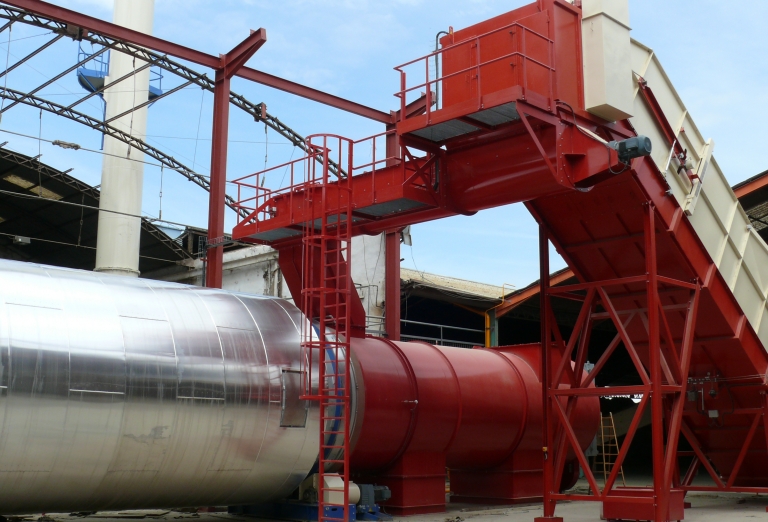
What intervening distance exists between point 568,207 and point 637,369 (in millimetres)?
3546

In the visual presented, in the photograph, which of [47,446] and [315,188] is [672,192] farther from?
[47,446]

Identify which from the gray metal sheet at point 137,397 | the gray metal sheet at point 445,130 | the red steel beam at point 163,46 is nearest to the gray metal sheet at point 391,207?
the gray metal sheet at point 445,130

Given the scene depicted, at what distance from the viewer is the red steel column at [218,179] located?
84.1 feet

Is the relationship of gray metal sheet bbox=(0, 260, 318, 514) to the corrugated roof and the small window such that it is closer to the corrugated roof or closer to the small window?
the small window

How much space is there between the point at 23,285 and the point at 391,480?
8.95 meters

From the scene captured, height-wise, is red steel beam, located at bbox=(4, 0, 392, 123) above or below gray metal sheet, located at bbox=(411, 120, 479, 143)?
above

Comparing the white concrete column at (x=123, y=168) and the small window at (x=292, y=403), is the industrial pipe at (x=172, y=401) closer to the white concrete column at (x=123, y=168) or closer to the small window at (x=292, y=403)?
the small window at (x=292, y=403)

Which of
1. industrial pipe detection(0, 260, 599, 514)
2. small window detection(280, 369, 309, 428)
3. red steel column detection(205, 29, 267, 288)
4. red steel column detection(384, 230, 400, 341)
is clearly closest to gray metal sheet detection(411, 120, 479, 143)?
industrial pipe detection(0, 260, 599, 514)

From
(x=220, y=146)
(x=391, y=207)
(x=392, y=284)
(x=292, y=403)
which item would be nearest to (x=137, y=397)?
(x=292, y=403)

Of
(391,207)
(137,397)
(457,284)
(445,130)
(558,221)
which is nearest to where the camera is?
(137,397)

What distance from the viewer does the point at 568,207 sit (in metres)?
16.9

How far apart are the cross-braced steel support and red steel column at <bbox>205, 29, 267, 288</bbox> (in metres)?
11.6

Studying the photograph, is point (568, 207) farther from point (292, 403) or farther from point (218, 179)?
point (218, 179)

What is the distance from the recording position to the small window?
15.3m
